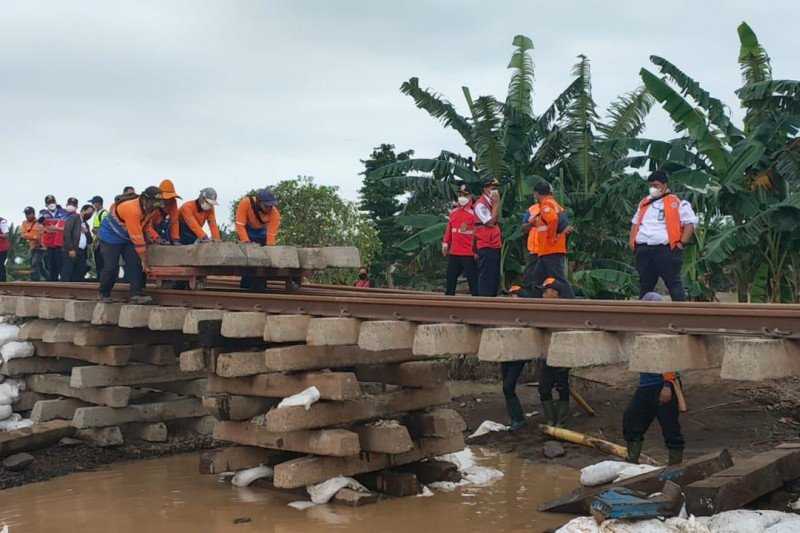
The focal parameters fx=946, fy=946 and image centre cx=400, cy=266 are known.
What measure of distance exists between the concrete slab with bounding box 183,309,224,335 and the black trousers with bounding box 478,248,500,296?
3.15 m

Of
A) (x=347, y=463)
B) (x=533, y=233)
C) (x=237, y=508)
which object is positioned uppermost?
(x=533, y=233)

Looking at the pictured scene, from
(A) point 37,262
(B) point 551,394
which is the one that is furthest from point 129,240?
(A) point 37,262

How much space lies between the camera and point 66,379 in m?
11.7

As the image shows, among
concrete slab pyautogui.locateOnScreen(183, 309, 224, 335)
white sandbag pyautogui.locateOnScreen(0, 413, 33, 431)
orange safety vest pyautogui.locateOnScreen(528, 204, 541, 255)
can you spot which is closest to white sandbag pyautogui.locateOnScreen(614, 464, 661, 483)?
orange safety vest pyautogui.locateOnScreen(528, 204, 541, 255)

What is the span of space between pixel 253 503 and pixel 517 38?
1086cm

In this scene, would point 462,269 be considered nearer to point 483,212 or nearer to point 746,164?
point 483,212

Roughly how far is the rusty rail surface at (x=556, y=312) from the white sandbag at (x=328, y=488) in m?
1.44

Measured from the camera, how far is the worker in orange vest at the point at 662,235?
862 centimetres

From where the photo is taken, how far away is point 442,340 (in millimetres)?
6828

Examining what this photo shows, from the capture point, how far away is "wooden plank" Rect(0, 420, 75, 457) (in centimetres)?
1002

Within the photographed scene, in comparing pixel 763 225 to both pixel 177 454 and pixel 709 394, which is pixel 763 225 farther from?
pixel 177 454

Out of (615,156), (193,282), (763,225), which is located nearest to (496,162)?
(615,156)

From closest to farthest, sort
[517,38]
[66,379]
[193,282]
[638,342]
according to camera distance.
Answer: [638,342] < [193,282] < [66,379] < [517,38]

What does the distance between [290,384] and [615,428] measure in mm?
4460
